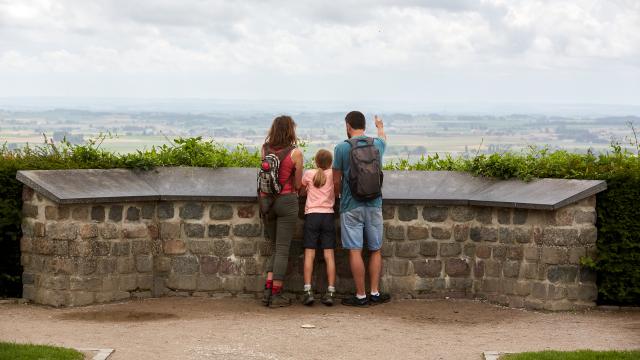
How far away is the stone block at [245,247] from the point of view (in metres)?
10.3

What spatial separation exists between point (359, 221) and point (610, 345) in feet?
9.35

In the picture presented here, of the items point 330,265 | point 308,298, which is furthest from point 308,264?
point 308,298

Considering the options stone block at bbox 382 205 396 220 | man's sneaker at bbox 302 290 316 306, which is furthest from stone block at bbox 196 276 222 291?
stone block at bbox 382 205 396 220

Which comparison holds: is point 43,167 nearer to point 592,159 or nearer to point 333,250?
point 333,250

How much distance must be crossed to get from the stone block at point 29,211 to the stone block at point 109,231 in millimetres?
699

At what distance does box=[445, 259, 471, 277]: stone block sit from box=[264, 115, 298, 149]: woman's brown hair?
2.15 meters

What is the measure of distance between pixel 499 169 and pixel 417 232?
3.74ft

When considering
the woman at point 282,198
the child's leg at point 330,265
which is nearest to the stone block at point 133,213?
the woman at point 282,198

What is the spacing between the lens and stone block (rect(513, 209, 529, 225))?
9.91 metres

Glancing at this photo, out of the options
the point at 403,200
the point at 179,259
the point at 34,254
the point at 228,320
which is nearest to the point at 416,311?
the point at 403,200

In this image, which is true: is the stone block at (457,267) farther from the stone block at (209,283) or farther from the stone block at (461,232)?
the stone block at (209,283)

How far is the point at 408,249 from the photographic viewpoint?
34.0 ft

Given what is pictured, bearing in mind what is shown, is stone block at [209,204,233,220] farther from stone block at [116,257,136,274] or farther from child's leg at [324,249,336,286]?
child's leg at [324,249,336,286]

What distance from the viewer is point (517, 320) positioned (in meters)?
9.41
